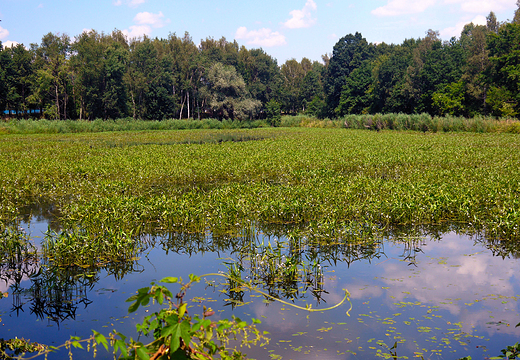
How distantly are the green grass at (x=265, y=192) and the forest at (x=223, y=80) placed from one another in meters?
45.2

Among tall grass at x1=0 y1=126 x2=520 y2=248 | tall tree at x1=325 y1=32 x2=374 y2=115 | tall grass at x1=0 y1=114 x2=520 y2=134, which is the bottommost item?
tall grass at x1=0 y1=126 x2=520 y2=248

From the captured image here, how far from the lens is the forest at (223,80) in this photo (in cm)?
6088

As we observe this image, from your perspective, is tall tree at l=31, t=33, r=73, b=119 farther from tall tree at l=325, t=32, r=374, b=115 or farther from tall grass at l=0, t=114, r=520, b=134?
tall tree at l=325, t=32, r=374, b=115

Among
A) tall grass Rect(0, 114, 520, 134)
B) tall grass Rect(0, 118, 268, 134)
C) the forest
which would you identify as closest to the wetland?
tall grass Rect(0, 114, 520, 134)

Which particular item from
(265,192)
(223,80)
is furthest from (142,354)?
(223,80)

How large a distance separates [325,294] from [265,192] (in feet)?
20.2

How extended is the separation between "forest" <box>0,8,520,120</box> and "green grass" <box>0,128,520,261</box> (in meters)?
45.2

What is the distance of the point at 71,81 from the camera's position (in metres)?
78.3

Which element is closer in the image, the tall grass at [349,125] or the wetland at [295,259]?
the wetland at [295,259]

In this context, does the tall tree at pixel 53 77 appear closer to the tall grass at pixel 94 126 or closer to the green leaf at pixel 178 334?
the tall grass at pixel 94 126

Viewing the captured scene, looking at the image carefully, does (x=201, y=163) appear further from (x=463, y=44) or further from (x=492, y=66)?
(x=463, y=44)

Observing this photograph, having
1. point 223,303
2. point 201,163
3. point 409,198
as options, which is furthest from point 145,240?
point 201,163

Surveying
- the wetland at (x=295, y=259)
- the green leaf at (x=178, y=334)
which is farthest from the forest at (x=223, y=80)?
the green leaf at (x=178, y=334)

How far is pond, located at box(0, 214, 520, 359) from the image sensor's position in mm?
5395
